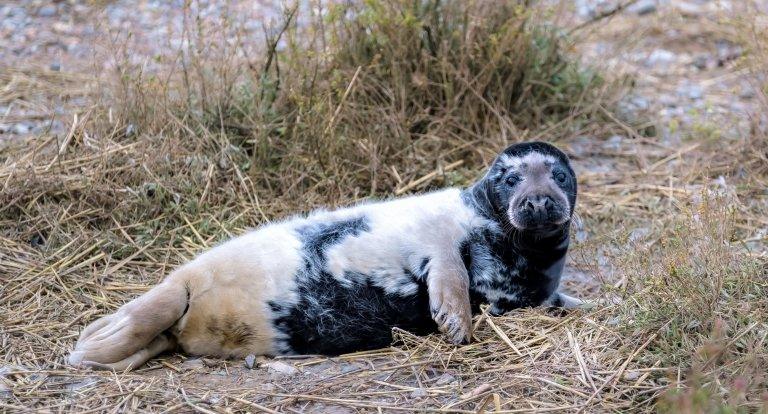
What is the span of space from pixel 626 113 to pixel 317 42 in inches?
97.1

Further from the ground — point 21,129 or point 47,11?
point 47,11

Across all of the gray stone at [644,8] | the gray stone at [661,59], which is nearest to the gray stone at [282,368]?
the gray stone at [661,59]

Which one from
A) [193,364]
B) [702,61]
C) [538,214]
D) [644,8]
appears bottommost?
[193,364]

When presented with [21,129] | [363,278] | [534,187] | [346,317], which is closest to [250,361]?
[346,317]

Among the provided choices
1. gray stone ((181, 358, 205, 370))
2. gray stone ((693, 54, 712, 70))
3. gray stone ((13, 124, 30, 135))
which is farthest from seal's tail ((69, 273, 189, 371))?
gray stone ((693, 54, 712, 70))

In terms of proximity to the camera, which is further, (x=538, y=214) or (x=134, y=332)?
(x=538, y=214)

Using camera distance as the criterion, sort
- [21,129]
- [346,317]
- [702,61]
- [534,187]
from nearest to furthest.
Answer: [346,317]
[534,187]
[21,129]
[702,61]

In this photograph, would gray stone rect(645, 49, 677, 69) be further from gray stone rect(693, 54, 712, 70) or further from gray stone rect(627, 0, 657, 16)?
gray stone rect(627, 0, 657, 16)

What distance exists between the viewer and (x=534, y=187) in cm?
462

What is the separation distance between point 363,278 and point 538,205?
0.89m

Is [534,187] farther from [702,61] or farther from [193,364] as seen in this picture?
[702,61]

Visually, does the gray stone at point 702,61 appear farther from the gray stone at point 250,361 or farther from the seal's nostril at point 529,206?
the gray stone at point 250,361

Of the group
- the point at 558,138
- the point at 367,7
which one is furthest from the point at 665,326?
the point at 367,7

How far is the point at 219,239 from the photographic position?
554cm
